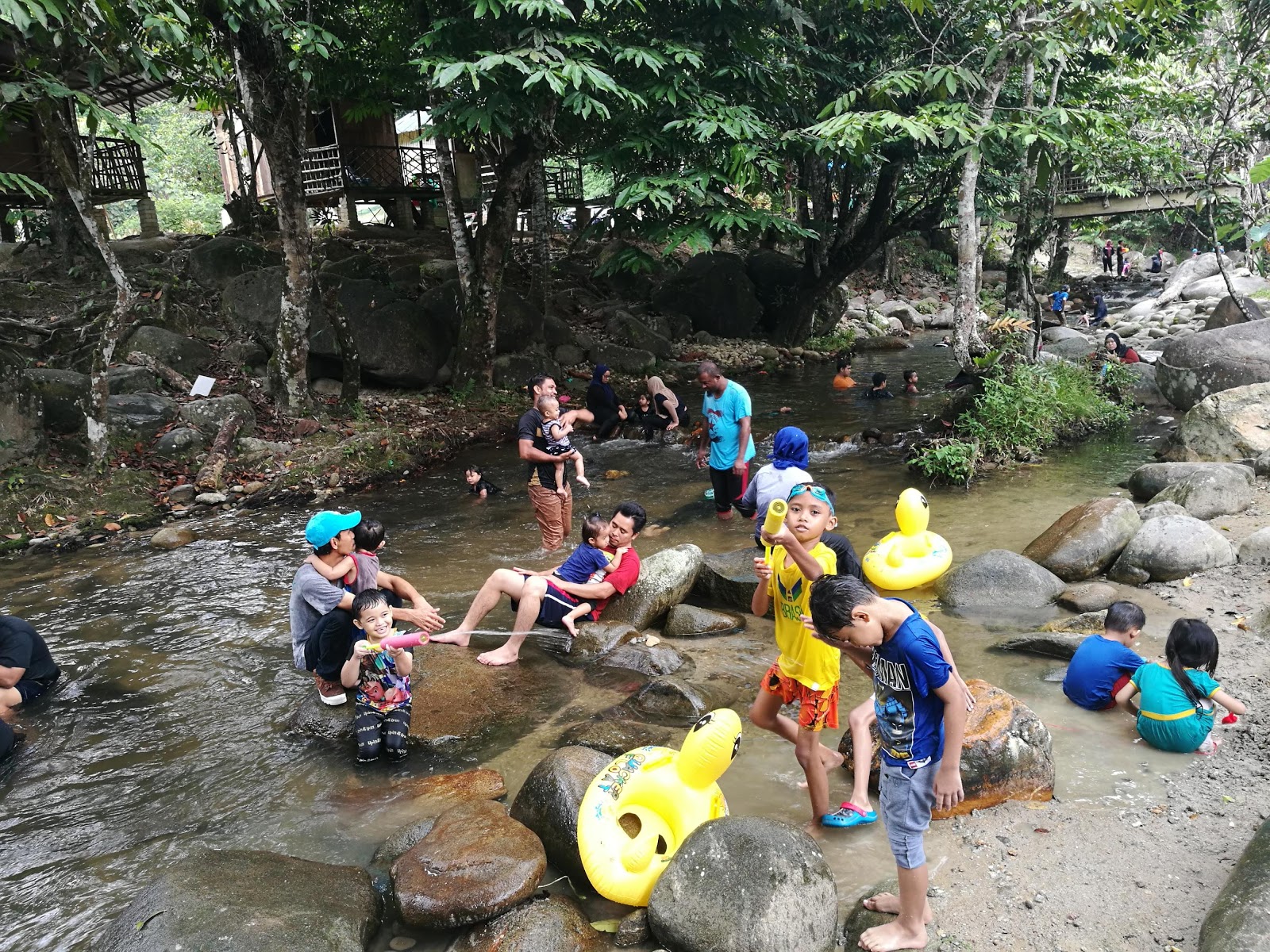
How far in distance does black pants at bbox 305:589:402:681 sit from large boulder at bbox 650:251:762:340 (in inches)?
676

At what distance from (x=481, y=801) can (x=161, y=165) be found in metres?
30.6

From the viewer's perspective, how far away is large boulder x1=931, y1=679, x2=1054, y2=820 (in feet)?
13.9

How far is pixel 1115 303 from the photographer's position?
32.1 metres

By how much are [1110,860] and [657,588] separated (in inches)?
151

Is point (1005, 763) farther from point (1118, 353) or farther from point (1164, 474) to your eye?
point (1118, 353)

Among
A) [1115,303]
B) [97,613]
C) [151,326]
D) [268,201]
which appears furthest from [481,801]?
[1115,303]

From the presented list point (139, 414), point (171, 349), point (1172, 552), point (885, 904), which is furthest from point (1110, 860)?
point (171, 349)

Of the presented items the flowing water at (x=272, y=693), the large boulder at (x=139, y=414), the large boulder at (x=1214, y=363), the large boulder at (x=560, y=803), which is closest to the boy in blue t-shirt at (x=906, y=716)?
the flowing water at (x=272, y=693)

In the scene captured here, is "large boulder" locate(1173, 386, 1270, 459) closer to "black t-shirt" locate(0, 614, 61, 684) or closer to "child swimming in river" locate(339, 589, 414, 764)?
"child swimming in river" locate(339, 589, 414, 764)

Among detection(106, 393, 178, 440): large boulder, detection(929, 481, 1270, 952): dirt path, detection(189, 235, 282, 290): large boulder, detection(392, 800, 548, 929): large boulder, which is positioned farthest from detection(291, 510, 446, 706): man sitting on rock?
detection(189, 235, 282, 290): large boulder

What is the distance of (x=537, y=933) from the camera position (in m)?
3.61

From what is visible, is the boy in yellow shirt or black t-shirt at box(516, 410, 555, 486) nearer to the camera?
the boy in yellow shirt

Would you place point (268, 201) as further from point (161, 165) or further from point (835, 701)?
point (835, 701)

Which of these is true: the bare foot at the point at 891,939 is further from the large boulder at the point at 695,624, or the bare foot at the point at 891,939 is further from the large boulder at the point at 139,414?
the large boulder at the point at 139,414
